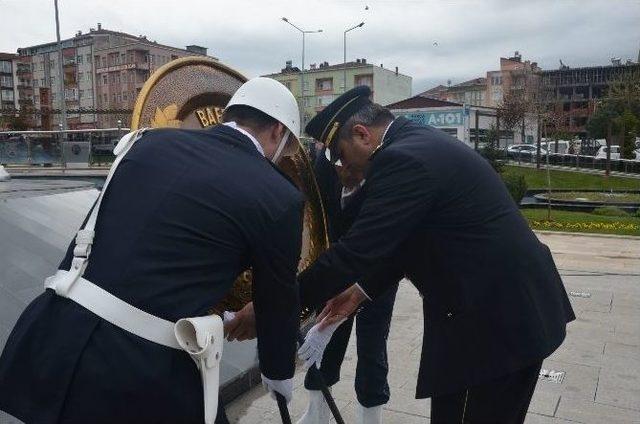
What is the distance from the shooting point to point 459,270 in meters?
2.21

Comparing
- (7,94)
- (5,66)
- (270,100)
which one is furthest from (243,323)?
(5,66)

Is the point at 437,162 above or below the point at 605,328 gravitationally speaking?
above

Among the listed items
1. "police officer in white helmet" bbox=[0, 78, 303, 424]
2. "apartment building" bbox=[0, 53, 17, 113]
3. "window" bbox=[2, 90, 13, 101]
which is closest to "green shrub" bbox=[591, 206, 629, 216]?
"police officer in white helmet" bbox=[0, 78, 303, 424]

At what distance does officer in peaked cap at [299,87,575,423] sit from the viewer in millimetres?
2199

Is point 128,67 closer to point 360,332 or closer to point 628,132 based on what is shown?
point 628,132

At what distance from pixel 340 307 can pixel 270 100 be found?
1.22 m

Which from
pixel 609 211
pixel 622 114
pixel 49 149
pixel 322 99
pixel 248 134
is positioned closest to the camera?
pixel 248 134

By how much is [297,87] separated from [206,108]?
82892 millimetres

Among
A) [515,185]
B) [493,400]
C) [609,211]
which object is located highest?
[493,400]

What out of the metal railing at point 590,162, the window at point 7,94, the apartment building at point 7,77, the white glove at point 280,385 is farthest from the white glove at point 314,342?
the window at point 7,94

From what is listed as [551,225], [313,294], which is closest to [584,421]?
[313,294]

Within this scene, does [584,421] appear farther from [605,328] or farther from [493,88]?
[493,88]

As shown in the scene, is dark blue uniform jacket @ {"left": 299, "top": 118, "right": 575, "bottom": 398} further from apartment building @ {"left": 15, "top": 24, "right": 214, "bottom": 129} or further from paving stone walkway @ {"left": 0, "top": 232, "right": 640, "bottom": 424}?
apartment building @ {"left": 15, "top": 24, "right": 214, "bottom": 129}

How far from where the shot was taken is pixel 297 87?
275ft
